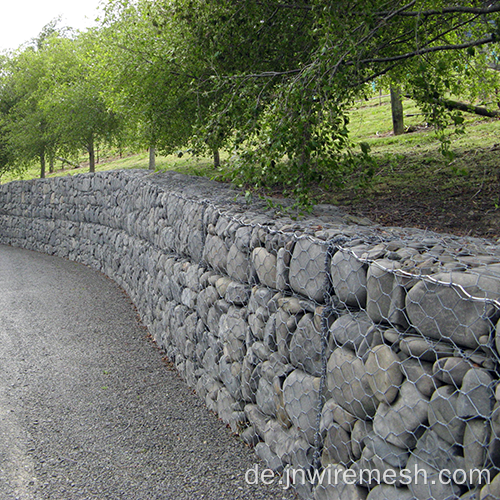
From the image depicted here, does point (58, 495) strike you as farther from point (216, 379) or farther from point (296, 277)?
point (296, 277)

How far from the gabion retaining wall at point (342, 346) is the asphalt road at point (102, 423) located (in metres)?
0.33

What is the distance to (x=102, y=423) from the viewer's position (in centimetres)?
509

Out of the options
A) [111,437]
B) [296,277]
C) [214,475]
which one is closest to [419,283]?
[296,277]

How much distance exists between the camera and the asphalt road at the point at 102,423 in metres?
4.04

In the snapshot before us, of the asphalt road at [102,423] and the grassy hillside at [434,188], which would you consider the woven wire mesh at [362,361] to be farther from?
the grassy hillside at [434,188]

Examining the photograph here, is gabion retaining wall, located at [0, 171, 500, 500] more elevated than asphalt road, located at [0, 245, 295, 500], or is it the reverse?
gabion retaining wall, located at [0, 171, 500, 500]

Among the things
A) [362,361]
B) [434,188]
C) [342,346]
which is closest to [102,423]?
[342,346]

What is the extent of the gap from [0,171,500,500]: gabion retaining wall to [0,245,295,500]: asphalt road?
13.1 inches

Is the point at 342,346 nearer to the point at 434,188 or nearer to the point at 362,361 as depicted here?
the point at 362,361

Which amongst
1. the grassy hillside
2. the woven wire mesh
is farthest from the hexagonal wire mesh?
the grassy hillside

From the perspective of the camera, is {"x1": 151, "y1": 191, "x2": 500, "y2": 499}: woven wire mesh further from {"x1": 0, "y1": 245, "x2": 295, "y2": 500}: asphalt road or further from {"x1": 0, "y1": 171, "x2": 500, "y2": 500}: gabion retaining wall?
{"x1": 0, "y1": 245, "x2": 295, "y2": 500}: asphalt road

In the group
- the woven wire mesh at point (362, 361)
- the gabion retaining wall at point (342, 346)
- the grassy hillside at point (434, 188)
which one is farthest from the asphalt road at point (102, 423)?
the grassy hillside at point (434, 188)

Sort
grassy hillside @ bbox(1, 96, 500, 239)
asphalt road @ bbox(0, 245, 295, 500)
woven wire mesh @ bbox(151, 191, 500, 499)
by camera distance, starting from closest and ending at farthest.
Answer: woven wire mesh @ bbox(151, 191, 500, 499) → asphalt road @ bbox(0, 245, 295, 500) → grassy hillside @ bbox(1, 96, 500, 239)

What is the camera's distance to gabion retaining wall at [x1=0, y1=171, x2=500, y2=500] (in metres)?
2.29
